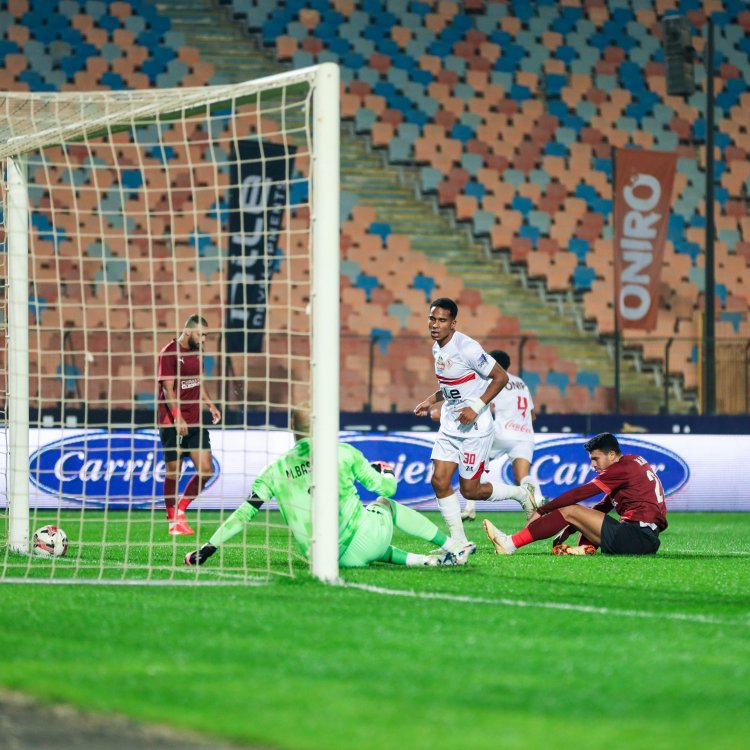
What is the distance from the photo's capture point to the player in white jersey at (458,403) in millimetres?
9977

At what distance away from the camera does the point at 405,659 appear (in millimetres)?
5164

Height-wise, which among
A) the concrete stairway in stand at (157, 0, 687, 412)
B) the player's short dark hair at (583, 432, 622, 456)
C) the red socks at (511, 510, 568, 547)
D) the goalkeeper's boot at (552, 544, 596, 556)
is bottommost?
the goalkeeper's boot at (552, 544, 596, 556)

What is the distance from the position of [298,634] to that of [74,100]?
13.4 feet

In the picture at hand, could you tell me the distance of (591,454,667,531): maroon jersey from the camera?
→ 9664mm

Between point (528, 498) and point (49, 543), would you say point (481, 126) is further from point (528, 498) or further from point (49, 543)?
point (49, 543)

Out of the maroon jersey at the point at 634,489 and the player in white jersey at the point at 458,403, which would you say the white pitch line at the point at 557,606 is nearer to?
the player in white jersey at the point at 458,403

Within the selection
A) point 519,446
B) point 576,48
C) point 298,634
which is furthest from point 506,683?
point 576,48

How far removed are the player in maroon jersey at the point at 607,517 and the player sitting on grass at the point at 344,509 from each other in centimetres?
102

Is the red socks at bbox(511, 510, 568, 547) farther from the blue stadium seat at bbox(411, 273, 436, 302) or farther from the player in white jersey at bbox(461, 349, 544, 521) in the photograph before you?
the blue stadium seat at bbox(411, 273, 436, 302)

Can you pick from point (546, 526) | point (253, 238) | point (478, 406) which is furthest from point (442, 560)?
point (253, 238)

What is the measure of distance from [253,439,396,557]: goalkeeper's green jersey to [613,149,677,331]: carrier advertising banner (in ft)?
39.7

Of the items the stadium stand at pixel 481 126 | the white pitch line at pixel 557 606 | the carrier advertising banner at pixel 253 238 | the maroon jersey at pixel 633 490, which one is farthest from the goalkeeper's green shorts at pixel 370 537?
the stadium stand at pixel 481 126

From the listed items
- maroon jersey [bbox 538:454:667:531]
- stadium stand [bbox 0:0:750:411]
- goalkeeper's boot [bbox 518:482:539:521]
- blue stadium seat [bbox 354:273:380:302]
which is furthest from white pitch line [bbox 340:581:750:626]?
blue stadium seat [bbox 354:273:380:302]

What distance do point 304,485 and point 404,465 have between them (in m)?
7.97
